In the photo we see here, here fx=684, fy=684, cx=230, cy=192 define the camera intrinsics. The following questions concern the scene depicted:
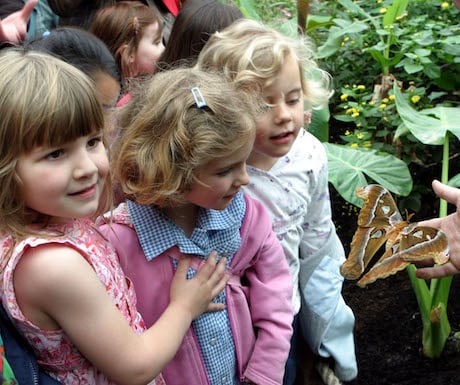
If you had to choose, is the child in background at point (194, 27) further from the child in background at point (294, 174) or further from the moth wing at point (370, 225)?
the moth wing at point (370, 225)

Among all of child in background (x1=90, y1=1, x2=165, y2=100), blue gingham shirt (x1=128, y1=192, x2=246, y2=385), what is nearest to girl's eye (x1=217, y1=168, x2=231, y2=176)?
blue gingham shirt (x1=128, y1=192, x2=246, y2=385)

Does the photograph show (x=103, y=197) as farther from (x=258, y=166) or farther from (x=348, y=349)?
(x=348, y=349)

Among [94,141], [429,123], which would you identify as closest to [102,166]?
[94,141]

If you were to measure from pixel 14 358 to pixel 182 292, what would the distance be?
411 millimetres

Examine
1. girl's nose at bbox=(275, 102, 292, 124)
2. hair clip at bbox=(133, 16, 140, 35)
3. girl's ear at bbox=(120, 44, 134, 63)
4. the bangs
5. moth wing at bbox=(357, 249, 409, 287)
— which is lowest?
moth wing at bbox=(357, 249, 409, 287)

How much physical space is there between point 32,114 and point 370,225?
37.3 inches

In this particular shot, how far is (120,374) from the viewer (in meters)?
1.39

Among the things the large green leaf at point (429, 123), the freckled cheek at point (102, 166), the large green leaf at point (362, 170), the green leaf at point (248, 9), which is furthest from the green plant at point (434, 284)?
the freckled cheek at point (102, 166)

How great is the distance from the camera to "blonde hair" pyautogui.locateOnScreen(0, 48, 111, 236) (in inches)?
51.2

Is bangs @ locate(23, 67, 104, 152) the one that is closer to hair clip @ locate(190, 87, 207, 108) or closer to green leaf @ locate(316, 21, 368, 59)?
hair clip @ locate(190, 87, 207, 108)

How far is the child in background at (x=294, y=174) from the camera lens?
185cm

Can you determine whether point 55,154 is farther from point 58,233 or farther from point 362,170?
point 362,170

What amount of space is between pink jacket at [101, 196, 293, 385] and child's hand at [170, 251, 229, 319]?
0.03 m

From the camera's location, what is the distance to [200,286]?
1.60 metres
